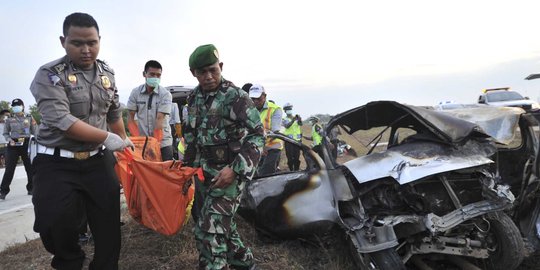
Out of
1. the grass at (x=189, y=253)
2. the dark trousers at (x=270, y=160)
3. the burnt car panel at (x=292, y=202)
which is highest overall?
the burnt car panel at (x=292, y=202)

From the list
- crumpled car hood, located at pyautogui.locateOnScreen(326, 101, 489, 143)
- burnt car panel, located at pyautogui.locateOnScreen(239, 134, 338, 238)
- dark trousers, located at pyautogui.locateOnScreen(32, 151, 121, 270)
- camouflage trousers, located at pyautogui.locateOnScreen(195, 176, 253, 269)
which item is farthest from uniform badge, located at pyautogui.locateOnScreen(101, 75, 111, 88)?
crumpled car hood, located at pyautogui.locateOnScreen(326, 101, 489, 143)

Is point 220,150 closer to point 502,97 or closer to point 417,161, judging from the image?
point 417,161

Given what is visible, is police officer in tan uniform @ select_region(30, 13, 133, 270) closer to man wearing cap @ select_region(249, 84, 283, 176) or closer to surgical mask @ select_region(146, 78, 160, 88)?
surgical mask @ select_region(146, 78, 160, 88)

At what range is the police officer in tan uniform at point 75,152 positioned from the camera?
2.17 m

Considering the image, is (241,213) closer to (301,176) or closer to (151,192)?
(301,176)

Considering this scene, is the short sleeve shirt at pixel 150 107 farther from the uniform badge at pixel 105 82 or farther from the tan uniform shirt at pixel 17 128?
the tan uniform shirt at pixel 17 128

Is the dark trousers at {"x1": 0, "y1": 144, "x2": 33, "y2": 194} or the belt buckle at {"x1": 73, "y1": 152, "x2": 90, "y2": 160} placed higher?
the belt buckle at {"x1": 73, "y1": 152, "x2": 90, "y2": 160}

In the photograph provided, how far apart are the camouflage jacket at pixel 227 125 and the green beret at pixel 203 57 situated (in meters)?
0.20

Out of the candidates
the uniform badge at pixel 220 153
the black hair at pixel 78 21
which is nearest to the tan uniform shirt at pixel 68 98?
the black hair at pixel 78 21

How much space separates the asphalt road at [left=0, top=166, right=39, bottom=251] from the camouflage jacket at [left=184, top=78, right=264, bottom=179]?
2913 mm

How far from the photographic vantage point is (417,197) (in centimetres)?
302

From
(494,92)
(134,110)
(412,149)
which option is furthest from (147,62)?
(494,92)

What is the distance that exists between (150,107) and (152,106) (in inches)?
1.1

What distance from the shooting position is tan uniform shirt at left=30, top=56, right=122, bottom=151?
7.08 feet
